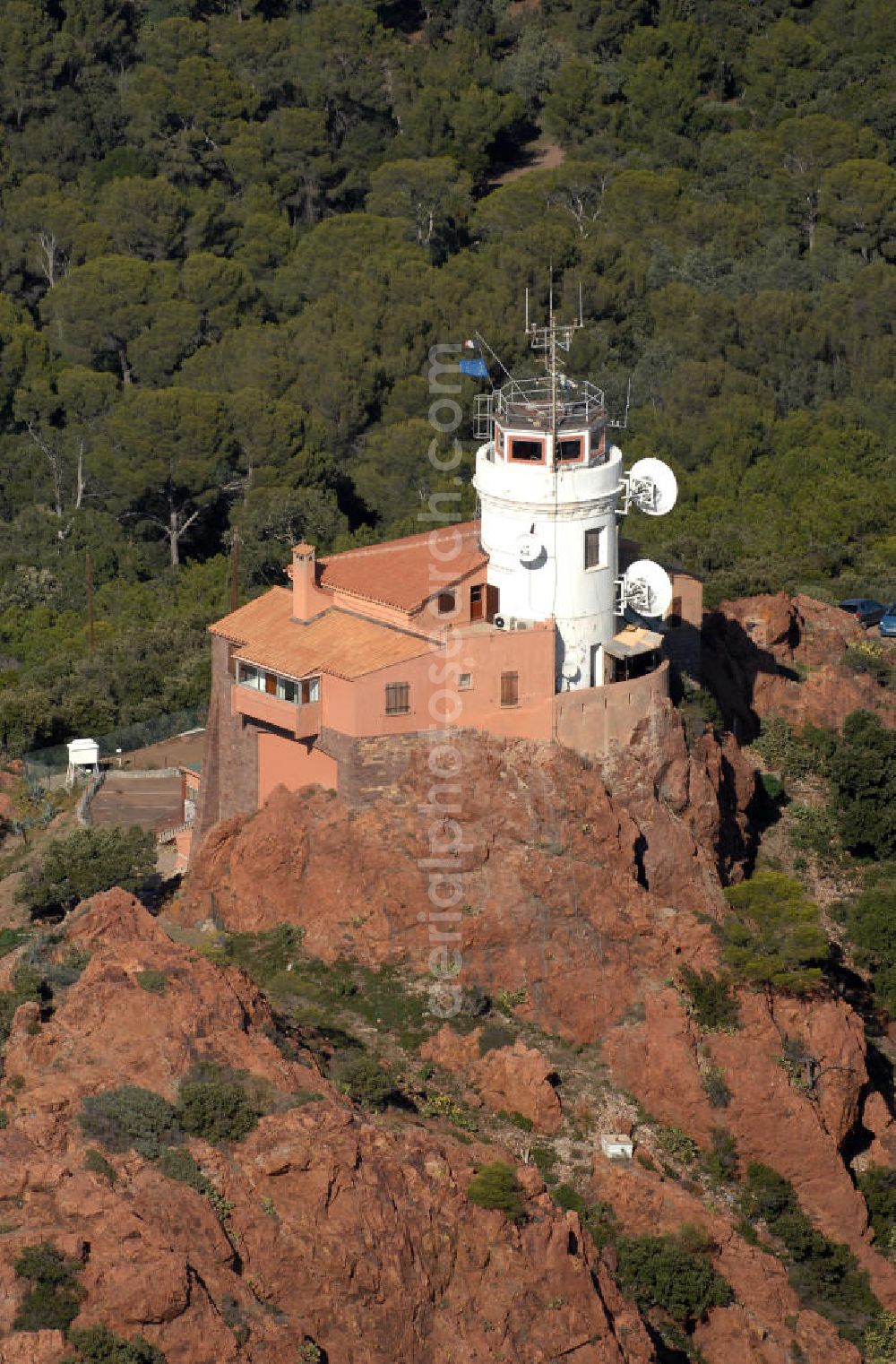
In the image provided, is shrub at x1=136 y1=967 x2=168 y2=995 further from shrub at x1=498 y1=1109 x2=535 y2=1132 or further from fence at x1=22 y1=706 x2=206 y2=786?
fence at x1=22 y1=706 x2=206 y2=786

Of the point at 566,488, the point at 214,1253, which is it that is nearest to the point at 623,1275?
the point at 214,1253

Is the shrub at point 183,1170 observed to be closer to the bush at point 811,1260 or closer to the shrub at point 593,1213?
the shrub at point 593,1213

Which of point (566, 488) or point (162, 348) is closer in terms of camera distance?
point (566, 488)

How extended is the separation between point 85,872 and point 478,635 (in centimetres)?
1159

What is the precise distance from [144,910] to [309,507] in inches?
1670

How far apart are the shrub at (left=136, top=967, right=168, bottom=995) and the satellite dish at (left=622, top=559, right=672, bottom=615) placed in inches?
665

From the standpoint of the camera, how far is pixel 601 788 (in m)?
70.4

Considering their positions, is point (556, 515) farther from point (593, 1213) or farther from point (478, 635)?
point (593, 1213)

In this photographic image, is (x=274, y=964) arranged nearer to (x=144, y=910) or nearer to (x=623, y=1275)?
(x=144, y=910)

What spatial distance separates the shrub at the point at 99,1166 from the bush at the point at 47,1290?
2.73 metres

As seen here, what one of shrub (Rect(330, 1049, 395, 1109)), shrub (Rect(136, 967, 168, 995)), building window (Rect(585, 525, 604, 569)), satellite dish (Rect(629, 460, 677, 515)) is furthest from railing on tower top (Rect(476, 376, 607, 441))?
shrub (Rect(136, 967, 168, 995))

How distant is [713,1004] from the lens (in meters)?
68.3

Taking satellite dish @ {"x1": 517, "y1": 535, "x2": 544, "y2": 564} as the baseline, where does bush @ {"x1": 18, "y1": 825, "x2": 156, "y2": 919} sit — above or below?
below

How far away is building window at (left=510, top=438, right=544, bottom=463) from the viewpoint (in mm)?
70062
